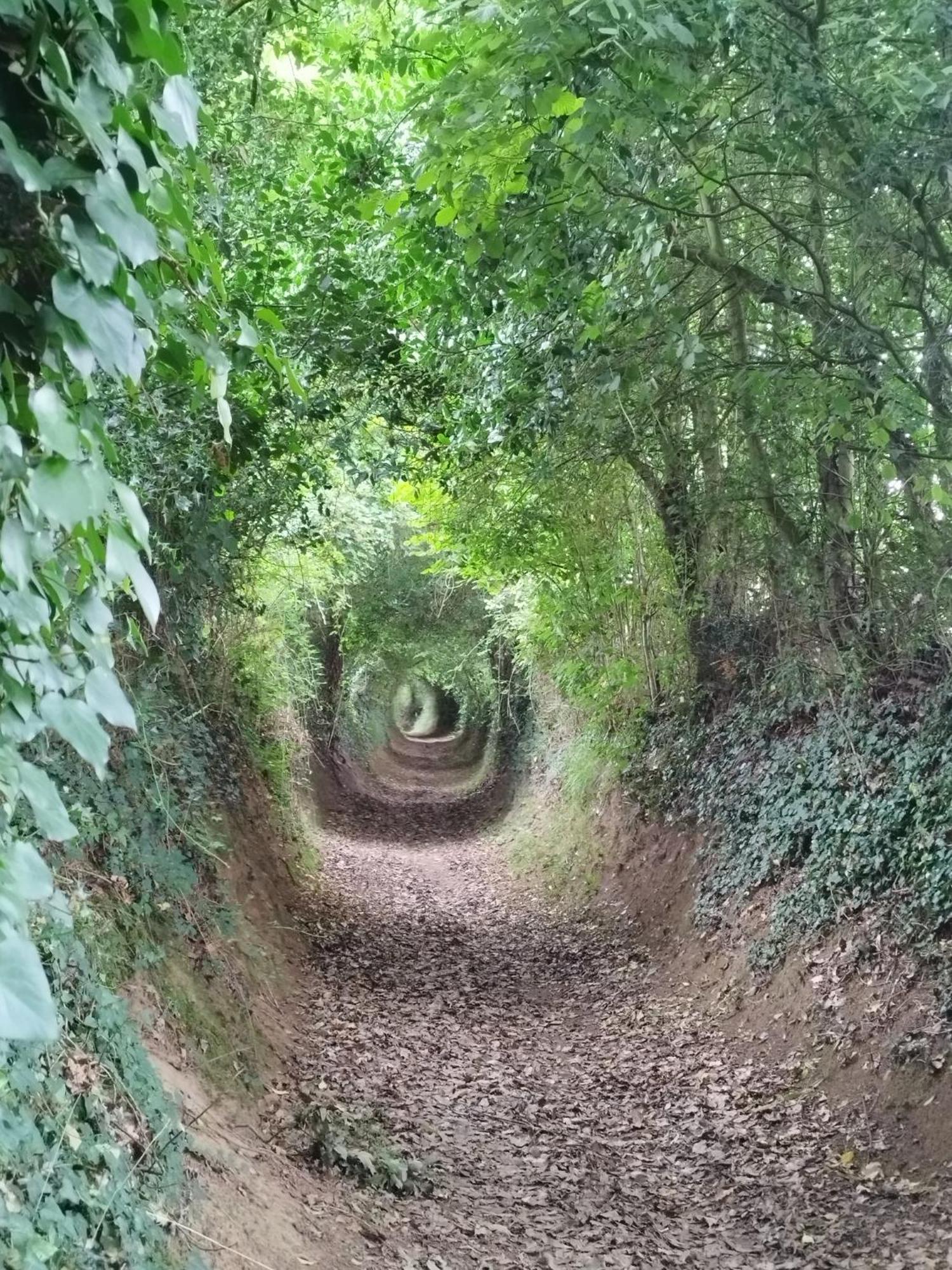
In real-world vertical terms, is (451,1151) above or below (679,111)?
below

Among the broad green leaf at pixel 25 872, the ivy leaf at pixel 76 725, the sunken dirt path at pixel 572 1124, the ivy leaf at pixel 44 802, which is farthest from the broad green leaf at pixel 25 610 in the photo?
the sunken dirt path at pixel 572 1124

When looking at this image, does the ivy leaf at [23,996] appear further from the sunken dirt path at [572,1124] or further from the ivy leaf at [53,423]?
the sunken dirt path at [572,1124]

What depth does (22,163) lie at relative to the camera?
1.41 metres

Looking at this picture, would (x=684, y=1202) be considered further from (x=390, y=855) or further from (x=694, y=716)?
(x=390, y=855)

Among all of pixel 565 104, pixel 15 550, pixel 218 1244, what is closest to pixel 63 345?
pixel 15 550

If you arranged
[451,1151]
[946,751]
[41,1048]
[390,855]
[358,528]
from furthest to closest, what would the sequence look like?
[390,855]
[358,528]
[946,751]
[451,1151]
[41,1048]

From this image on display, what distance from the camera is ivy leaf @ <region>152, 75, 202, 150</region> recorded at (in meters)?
1.66

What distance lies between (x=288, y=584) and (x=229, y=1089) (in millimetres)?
8943

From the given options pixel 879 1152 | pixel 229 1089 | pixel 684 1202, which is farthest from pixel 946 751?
pixel 229 1089

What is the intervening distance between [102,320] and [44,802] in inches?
34.7

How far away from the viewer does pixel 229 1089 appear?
5.62m

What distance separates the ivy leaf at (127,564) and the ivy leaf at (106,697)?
17 cm

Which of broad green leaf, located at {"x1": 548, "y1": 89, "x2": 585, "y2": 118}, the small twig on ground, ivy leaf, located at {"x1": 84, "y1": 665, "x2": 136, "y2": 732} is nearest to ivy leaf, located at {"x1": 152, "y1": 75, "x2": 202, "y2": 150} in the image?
ivy leaf, located at {"x1": 84, "y1": 665, "x2": 136, "y2": 732}

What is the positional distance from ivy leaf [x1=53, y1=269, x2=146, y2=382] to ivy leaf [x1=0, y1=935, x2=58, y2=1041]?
99 centimetres
